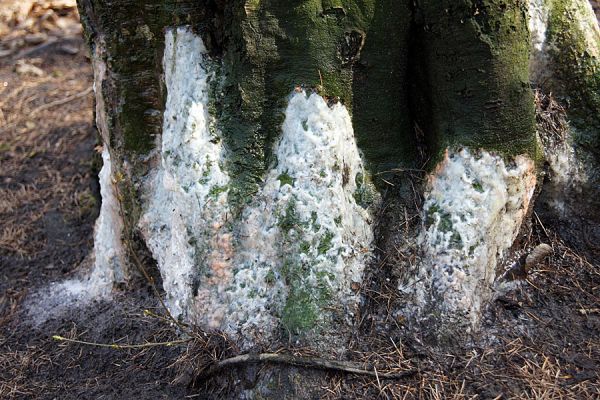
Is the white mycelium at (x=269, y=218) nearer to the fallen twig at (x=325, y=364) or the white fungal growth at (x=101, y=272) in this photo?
the fallen twig at (x=325, y=364)

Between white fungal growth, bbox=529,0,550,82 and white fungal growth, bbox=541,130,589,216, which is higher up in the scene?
white fungal growth, bbox=529,0,550,82

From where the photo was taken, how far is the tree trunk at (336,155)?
2.21 meters

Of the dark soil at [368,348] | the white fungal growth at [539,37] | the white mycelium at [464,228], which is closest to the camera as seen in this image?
the dark soil at [368,348]

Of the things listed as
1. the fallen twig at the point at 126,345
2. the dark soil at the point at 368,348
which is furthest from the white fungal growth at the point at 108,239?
the fallen twig at the point at 126,345

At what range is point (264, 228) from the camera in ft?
7.57

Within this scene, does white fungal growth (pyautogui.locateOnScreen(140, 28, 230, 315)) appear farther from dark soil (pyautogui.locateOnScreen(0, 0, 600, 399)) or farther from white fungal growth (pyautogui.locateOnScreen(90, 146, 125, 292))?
white fungal growth (pyautogui.locateOnScreen(90, 146, 125, 292))

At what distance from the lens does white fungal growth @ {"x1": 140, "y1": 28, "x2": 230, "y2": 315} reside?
2.32m

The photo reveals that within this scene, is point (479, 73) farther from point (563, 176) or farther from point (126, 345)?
point (126, 345)

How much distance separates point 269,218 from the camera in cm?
230

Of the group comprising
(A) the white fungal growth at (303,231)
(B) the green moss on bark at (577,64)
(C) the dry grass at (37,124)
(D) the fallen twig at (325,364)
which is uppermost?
(B) the green moss on bark at (577,64)

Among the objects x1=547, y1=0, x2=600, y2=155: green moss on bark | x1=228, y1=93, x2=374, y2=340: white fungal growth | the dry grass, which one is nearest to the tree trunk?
x1=228, y1=93, x2=374, y2=340: white fungal growth

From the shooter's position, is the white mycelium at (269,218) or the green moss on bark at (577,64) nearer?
the white mycelium at (269,218)

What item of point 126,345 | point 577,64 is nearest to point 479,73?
point 577,64

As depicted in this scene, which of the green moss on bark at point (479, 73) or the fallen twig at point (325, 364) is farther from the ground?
the green moss on bark at point (479, 73)
